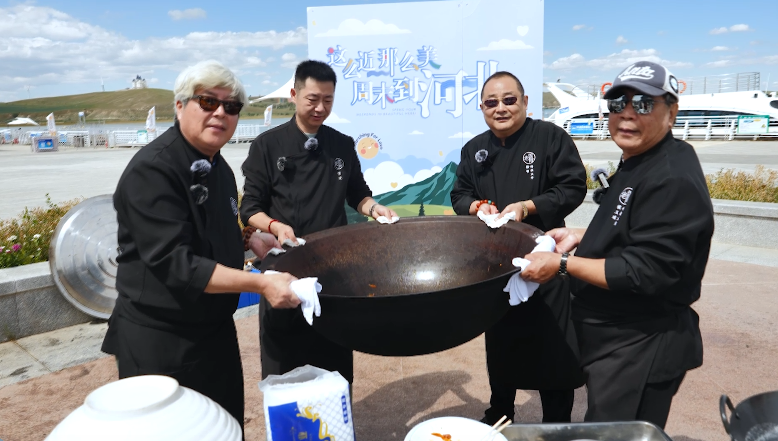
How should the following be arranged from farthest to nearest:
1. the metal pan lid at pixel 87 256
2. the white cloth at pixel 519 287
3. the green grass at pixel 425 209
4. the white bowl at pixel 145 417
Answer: the green grass at pixel 425 209
the metal pan lid at pixel 87 256
the white cloth at pixel 519 287
the white bowl at pixel 145 417

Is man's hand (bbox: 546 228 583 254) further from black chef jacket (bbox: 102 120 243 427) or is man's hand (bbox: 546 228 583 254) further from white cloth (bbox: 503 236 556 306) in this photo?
black chef jacket (bbox: 102 120 243 427)

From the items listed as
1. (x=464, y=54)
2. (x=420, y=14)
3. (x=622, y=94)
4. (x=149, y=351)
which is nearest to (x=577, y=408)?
(x=622, y=94)

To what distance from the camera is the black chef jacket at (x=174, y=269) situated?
1808 millimetres

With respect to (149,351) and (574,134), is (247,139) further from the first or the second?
(149,351)

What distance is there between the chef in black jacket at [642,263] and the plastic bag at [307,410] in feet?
2.43

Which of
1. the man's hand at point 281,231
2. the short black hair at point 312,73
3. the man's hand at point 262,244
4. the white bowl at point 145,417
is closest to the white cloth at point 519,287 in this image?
the white bowl at point 145,417

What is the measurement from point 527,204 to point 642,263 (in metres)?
1.14

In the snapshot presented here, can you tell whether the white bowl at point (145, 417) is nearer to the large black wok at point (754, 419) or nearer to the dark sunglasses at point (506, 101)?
the large black wok at point (754, 419)

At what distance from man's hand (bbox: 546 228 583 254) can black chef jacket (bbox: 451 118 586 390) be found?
0.41 metres

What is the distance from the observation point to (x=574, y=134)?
111 feet

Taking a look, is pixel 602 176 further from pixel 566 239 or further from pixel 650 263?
pixel 650 263

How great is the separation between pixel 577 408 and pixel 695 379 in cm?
94

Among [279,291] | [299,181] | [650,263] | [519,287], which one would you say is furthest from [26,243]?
[650,263]

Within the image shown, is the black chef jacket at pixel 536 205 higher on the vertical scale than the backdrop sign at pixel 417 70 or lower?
lower
